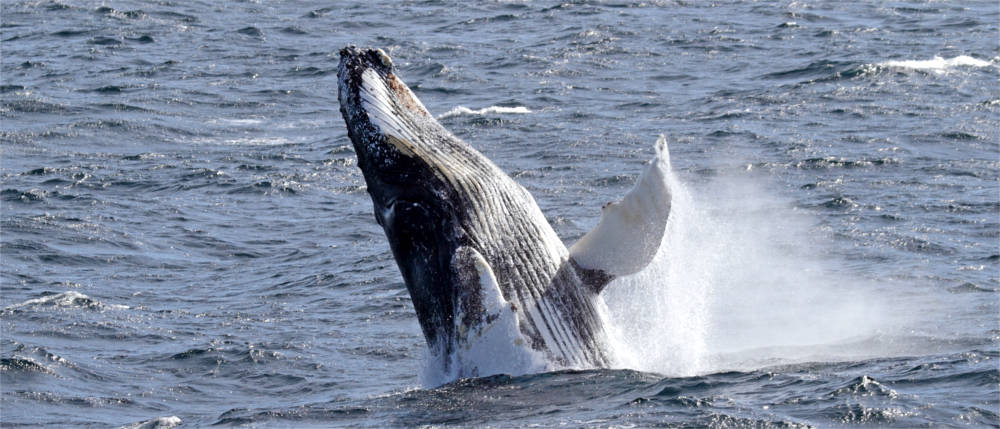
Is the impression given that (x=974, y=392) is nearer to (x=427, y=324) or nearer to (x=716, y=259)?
(x=427, y=324)

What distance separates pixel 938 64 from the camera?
115ft

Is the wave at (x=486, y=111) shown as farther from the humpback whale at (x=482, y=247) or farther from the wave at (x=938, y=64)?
the humpback whale at (x=482, y=247)

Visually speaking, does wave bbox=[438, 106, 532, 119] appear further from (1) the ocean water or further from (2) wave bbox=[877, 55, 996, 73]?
(2) wave bbox=[877, 55, 996, 73]

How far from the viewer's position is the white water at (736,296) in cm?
1112

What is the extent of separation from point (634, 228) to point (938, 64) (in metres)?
27.7

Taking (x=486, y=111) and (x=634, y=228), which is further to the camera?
(x=486, y=111)

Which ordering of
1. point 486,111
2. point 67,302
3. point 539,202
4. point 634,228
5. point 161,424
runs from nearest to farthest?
1. point 634,228
2. point 161,424
3. point 67,302
4. point 539,202
5. point 486,111

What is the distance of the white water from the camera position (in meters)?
11.1

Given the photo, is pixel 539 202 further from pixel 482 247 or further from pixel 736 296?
pixel 482 247

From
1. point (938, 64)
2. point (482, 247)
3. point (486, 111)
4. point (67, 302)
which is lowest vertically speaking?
point (67, 302)

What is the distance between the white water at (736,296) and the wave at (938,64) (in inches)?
466

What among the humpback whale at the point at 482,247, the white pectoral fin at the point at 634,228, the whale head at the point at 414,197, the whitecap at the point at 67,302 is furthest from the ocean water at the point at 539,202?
the white pectoral fin at the point at 634,228

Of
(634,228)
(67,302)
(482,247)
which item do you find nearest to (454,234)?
(482,247)

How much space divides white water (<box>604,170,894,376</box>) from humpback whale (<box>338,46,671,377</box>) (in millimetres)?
473
